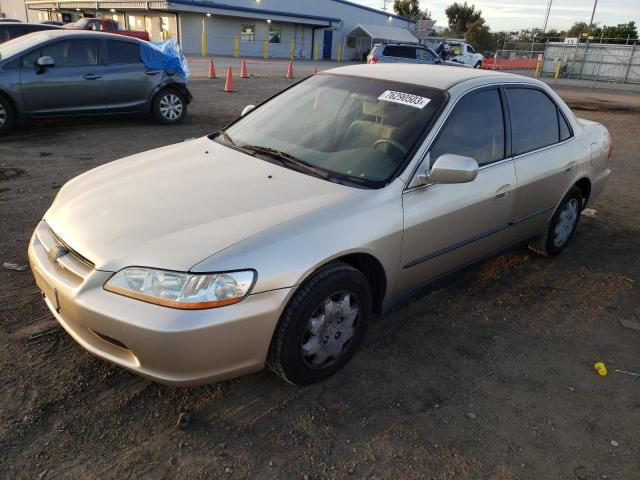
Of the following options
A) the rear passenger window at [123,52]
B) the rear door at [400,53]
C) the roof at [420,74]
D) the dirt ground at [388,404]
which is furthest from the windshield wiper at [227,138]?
the rear door at [400,53]

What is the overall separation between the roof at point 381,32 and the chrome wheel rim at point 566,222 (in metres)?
41.0

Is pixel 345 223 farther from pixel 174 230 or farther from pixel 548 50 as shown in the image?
pixel 548 50

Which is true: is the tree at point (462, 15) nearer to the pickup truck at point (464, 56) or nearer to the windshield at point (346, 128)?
the pickup truck at point (464, 56)

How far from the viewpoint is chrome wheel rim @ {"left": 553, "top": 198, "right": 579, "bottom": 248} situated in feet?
15.2

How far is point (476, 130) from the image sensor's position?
136 inches

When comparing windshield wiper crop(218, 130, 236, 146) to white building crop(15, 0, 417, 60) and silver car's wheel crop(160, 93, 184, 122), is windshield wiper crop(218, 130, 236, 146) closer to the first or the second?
silver car's wheel crop(160, 93, 184, 122)

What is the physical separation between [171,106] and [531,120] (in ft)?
23.8

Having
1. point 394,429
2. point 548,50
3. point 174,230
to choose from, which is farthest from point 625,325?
point 548,50

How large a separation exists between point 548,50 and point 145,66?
29723 millimetres

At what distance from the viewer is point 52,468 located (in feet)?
7.16

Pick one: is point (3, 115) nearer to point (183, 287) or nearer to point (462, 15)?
point (183, 287)

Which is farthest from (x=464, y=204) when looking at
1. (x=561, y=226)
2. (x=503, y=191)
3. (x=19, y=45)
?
(x=19, y=45)

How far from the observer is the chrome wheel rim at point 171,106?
30.7 ft

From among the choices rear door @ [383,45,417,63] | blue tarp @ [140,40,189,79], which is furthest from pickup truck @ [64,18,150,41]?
blue tarp @ [140,40,189,79]
